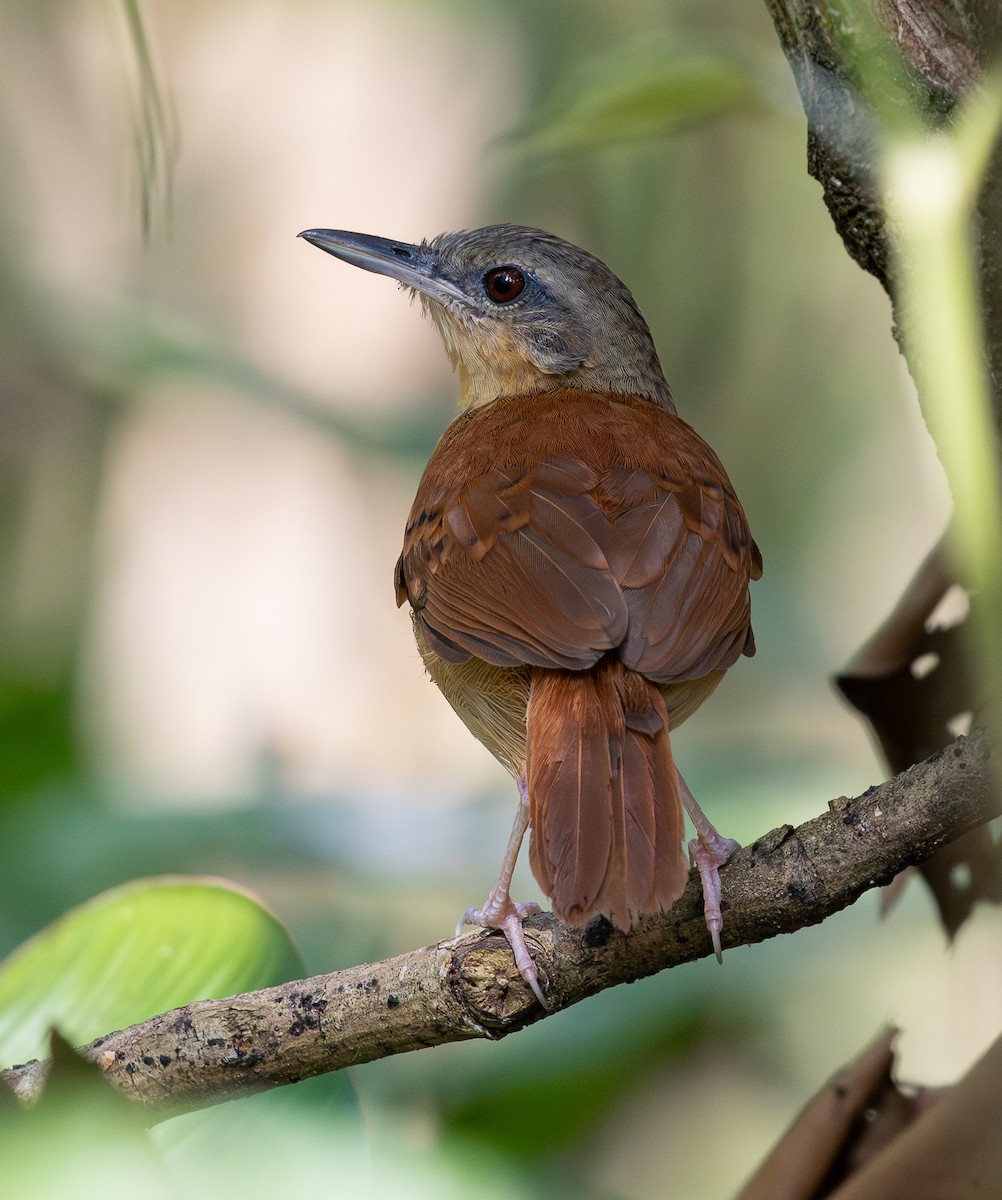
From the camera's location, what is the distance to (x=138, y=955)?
2.60m

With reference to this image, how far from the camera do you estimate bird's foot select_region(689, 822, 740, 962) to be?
7.22 feet

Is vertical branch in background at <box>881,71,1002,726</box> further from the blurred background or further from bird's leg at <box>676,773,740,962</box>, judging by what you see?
the blurred background

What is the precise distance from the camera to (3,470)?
5.21 m

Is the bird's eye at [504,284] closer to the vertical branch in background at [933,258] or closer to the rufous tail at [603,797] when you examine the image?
the vertical branch in background at [933,258]

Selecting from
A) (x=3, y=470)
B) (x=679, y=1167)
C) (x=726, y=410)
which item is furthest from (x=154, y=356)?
(x=679, y=1167)

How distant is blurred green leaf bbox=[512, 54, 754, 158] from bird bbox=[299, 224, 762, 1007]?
23.2 inches

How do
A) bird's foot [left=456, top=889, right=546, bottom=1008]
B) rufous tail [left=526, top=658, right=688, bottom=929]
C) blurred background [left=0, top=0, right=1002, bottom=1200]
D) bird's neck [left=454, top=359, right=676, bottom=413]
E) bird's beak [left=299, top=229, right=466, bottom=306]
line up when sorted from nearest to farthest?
rufous tail [left=526, top=658, right=688, bottom=929]
bird's foot [left=456, top=889, right=546, bottom=1008]
bird's neck [left=454, top=359, right=676, bottom=413]
bird's beak [left=299, top=229, right=466, bottom=306]
blurred background [left=0, top=0, right=1002, bottom=1200]

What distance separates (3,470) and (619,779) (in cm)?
370

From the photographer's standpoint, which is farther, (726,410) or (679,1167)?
(726,410)

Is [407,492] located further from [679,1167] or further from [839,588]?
[679,1167]

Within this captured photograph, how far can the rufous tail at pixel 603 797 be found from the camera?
2043mm

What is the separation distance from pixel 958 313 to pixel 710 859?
97 cm

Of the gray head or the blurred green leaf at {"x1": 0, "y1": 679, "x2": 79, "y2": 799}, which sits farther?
the blurred green leaf at {"x1": 0, "y1": 679, "x2": 79, "y2": 799}

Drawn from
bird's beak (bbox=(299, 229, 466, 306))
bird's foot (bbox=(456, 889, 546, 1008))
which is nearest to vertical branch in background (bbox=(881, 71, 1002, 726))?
bird's foot (bbox=(456, 889, 546, 1008))
